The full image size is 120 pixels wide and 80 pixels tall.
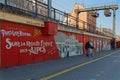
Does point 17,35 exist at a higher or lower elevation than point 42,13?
lower

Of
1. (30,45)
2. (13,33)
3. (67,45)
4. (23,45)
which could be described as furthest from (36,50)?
(67,45)

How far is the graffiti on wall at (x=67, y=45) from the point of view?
24.3 meters

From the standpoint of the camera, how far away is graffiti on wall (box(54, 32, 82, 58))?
24.3 metres

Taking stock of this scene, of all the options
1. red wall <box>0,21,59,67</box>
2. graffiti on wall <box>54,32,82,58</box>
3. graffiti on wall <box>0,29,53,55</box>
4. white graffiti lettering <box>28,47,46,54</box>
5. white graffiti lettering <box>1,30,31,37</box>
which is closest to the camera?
white graffiti lettering <box>1,30,31,37</box>

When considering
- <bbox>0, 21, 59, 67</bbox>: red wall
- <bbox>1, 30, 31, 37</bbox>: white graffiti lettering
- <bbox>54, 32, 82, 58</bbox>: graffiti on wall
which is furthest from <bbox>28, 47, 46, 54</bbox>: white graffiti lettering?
<bbox>54, 32, 82, 58</bbox>: graffiti on wall

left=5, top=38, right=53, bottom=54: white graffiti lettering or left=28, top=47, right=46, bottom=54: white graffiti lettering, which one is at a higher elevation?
left=5, top=38, right=53, bottom=54: white graffiti lettering

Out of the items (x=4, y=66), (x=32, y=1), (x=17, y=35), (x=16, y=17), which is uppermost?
(x=32, y=1)

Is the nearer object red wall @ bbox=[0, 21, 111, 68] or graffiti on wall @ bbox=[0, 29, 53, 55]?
red wall @ bbox=[0, 21, 111, 68]

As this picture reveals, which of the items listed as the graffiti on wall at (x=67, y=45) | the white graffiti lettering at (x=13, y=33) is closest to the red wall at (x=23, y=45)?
the white graffiti lettering at (x=13, y=33)

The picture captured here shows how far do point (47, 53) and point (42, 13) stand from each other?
3172 mm

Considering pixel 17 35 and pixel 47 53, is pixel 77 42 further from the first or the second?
pixel 17 35

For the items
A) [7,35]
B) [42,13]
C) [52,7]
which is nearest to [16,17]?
[7,35]

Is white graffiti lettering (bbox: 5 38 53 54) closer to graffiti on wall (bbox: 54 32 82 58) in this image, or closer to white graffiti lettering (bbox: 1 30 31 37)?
white graffiti lettering (bbox: 1 30 31 37)

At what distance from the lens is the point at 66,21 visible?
27.5 metres
